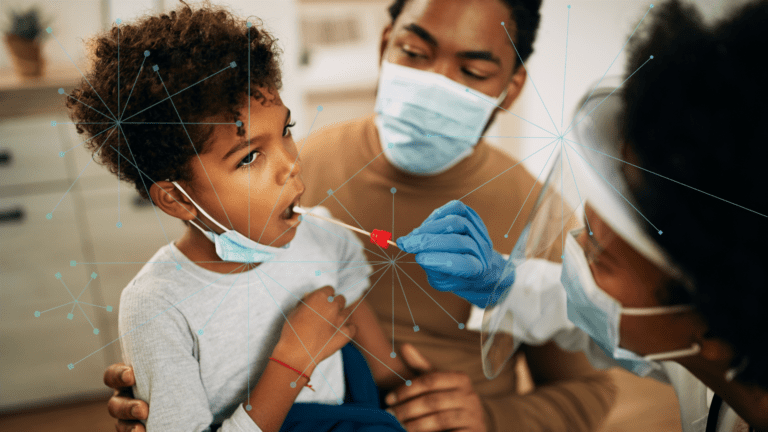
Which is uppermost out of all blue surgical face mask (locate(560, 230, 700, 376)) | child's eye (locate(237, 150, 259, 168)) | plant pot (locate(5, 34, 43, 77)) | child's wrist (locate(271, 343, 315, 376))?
plant pot (locate(5, 34, 43, 77))

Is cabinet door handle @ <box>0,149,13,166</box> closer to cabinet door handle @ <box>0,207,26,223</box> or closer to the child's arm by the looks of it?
cabinet door handle @ <box>0,207,26,223</box>

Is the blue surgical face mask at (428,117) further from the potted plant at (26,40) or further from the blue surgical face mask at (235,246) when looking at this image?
the potted plant at (26,40)

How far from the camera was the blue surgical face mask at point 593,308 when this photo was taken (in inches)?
20.1

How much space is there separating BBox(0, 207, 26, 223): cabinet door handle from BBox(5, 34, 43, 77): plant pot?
313mm

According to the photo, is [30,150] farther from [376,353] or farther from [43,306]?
[376,353]

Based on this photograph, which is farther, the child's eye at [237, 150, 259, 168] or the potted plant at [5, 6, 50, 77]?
the potted plant at [5, 6, 50, 77]

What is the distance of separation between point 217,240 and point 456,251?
1.05 ft

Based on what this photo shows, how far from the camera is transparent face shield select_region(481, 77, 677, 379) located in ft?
1.49

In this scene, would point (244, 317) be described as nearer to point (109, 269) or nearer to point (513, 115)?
point (109, 269)

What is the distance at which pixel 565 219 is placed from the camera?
58cm

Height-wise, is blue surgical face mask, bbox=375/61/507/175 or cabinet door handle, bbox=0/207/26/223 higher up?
blue surgical face mask, bbox=375/61/507/175

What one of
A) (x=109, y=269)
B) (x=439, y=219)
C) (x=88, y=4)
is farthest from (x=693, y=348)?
(x=88, y=4)

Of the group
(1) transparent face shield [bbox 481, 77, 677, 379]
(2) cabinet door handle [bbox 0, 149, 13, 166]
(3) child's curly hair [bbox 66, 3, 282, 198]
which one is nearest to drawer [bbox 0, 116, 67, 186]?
(2) cabinet door handle [bbox 0, 149, 13, 166]
